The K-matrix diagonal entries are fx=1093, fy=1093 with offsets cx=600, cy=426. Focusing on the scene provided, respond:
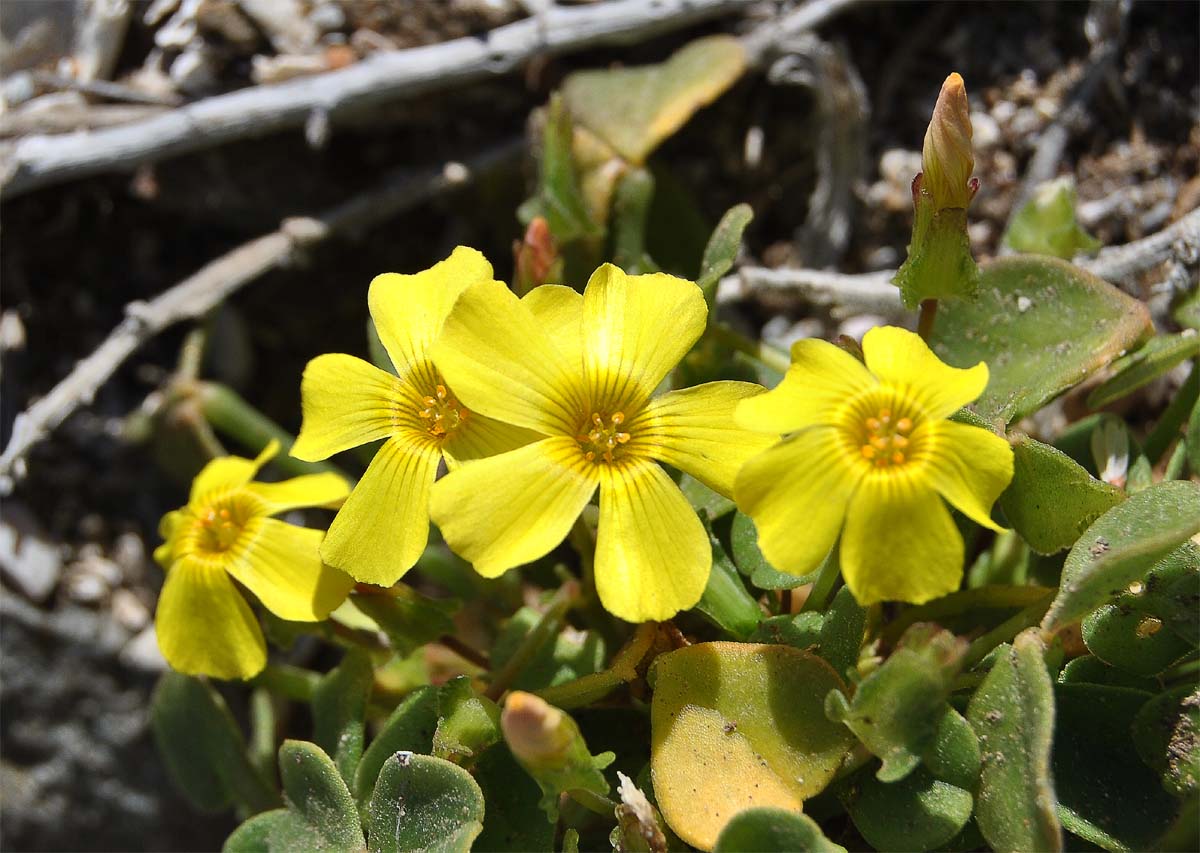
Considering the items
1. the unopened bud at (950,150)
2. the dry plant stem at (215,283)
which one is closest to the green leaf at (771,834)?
the unopened bud at (950,150)

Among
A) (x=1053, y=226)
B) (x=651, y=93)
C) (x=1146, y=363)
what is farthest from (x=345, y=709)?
(x=1053, y=226)

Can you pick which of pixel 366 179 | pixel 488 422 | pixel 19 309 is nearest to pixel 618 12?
pixel 366 179

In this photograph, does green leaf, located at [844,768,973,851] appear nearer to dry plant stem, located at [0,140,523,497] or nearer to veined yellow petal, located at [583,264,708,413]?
veined yellow petal, located at [583,264,708,413]

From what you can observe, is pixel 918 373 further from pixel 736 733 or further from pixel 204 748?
pixel 204 748

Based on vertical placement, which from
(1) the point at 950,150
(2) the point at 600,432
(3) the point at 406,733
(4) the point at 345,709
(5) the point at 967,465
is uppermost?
(1) the point at 950,150

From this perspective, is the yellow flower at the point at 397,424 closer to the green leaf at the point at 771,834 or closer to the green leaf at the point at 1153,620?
the green leaf at the point at 771,834

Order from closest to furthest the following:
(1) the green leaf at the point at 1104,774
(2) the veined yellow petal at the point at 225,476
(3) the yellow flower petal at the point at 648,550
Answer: (3) the yellow flower petal at the point at 648,550 < (1) the green leaf at the point at 1104,774 < (2) the veined yellow petal at the point at 225,476

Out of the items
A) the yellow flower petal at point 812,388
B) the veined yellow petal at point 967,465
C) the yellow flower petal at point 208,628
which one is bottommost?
the yellow flower petal at point 208,628
